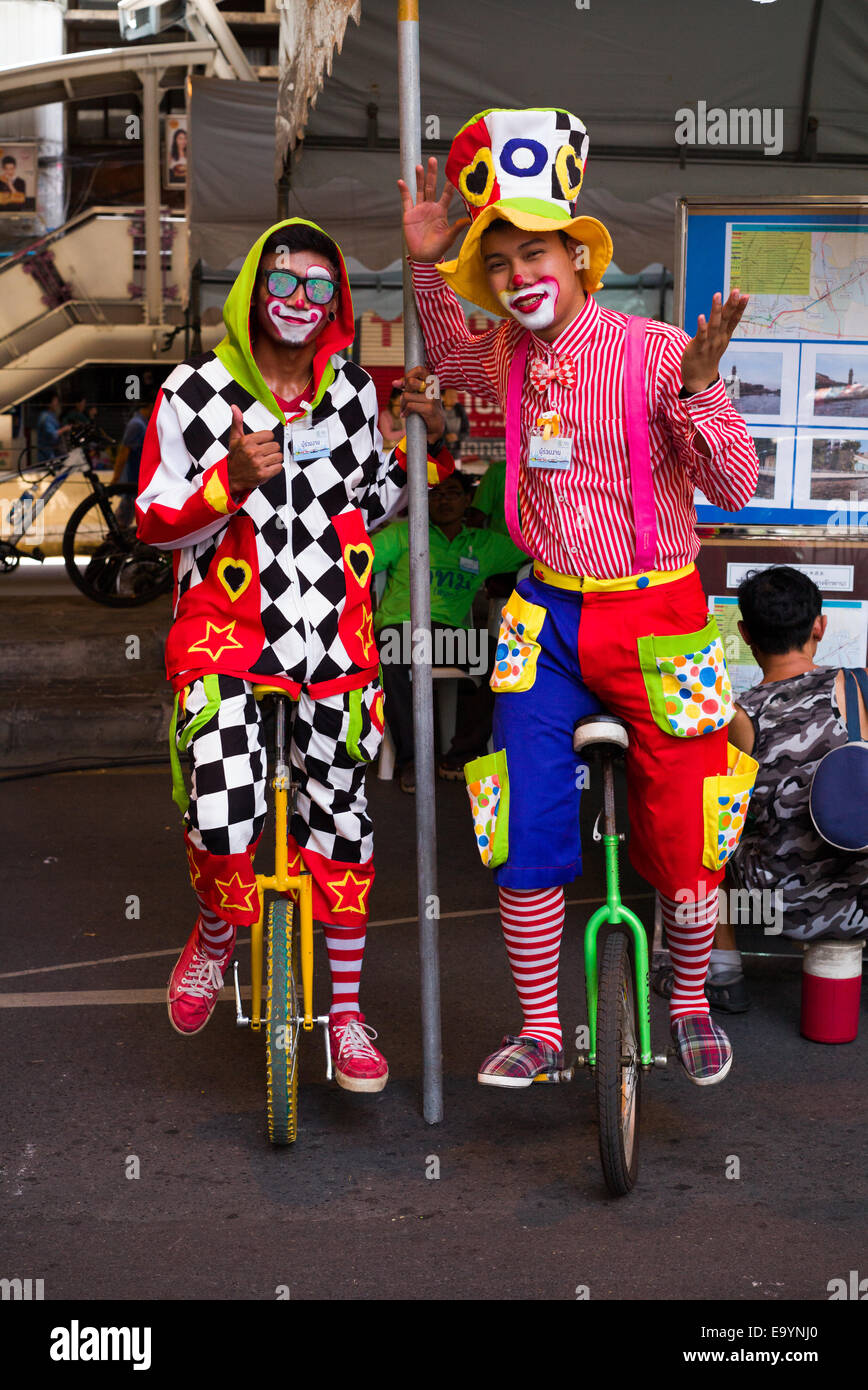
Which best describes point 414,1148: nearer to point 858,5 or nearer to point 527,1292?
point 527,1292

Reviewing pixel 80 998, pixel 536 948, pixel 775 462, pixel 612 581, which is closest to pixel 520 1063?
pixel 536 948

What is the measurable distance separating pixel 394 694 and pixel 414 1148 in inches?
148

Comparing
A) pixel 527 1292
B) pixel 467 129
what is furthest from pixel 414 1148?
pixel 467 129

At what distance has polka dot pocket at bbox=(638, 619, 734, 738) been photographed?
3.22 m

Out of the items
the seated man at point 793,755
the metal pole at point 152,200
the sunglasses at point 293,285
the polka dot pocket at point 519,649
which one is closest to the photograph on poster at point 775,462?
the seated man at point 793,755

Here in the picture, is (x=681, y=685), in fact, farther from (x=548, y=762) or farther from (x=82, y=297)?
(x=82, y=297)

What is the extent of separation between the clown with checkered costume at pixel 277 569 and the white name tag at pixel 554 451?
330 mm

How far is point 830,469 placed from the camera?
4.70 meters

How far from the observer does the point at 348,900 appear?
3.56 m

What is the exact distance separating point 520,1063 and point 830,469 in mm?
2314

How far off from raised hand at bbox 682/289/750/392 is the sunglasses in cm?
82

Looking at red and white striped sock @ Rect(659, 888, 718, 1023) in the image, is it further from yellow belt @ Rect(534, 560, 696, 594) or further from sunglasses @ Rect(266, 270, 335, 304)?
sunglasses @ Rect(266, 270, 335, 304)

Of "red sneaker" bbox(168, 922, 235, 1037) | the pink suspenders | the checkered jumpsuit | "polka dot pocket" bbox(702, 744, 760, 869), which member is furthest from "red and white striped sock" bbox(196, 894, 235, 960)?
the pink suspenders

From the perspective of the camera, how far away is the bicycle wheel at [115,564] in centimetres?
1000
